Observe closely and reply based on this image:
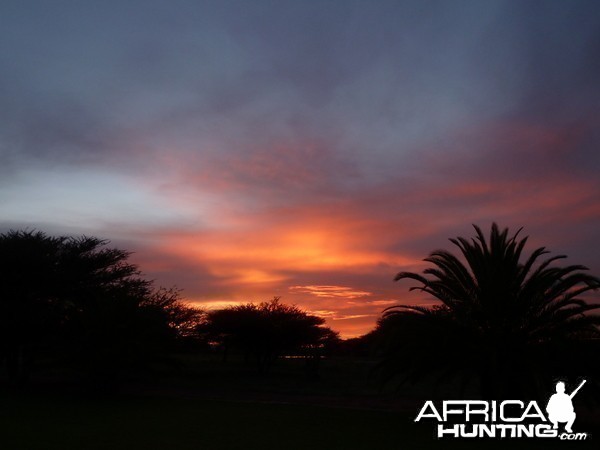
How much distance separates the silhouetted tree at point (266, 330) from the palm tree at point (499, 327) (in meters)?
32.3

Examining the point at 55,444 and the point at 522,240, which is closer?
the point at 55,444

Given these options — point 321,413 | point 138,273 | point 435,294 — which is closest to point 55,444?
point 321,413

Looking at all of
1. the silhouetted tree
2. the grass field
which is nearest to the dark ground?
the grass field

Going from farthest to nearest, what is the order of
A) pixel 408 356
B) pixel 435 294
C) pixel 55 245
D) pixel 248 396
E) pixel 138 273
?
pixel 138 273 → pixel 55 245 → pixel 248 396 → pixel 435 294 → pixel 408 356

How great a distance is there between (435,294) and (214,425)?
345 inches

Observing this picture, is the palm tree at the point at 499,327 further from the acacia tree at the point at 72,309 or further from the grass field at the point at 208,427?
Answer: the acacia tree at the point at 72,309

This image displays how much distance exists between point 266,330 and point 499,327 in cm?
3495

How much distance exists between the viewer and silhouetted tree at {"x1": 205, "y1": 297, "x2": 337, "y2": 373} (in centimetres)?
5444

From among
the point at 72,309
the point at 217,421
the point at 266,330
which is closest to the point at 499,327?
the point at 217,421

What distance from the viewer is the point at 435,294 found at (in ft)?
73.0

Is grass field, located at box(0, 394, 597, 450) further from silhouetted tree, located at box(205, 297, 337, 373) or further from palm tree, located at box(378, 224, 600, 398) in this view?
silhouetted tree, located at box(205, 297, 337, 373)

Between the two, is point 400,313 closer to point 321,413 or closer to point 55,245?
point 321,413

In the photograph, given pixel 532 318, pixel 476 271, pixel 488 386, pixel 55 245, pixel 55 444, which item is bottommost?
pixel 55 444

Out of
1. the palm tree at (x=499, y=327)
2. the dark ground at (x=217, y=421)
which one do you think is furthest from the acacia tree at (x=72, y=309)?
the palm tree at (x=499, y=327)
